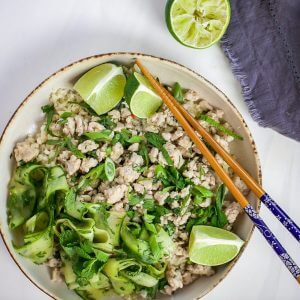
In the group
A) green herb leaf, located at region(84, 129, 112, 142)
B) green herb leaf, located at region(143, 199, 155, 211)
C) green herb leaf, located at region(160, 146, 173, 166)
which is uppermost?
green herb leaf, located at region(84, 129, 112, 142)

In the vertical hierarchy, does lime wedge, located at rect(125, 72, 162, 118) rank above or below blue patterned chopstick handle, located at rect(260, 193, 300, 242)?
above

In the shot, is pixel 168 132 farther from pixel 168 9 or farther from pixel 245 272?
pixel 245 272

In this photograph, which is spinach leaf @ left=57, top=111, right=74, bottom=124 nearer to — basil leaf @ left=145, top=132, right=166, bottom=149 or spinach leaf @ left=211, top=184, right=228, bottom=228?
basil leaf @ left=145, top=132, right=166, bottom=149

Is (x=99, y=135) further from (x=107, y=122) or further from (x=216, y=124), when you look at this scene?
(x=216, y=124)

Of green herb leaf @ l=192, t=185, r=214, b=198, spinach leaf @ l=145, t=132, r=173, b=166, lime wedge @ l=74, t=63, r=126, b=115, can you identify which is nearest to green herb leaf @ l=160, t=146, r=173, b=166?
spinach leaf @ l=145, t=132, r=173, b=166

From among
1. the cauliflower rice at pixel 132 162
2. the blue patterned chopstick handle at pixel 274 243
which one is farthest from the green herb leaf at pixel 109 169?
the blue patterned chopstick handle at pixel 274 243

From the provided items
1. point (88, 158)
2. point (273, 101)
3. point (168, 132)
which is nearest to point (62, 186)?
point (88, 158)

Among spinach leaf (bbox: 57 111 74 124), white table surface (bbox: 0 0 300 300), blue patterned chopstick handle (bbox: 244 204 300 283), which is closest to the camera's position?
blue patterned chopstick handle (bbox: 244 204 300 283)
